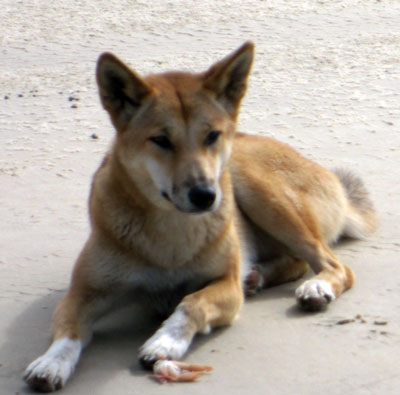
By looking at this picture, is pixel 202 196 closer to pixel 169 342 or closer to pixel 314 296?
pixel 169 342

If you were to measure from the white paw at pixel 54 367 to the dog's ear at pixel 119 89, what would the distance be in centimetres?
107

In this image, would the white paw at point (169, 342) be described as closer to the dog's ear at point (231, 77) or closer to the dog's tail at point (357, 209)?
the dog's ear at point (231, 77)

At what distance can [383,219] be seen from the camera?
564 centimetres

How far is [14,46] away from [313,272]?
5632 millimetres

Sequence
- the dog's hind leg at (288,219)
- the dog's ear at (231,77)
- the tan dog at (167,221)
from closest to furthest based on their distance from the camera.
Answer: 1. the tan dog at (167,221)
2. the dog's ear at (231,77)
3. the dog's hind leg at (288,219)

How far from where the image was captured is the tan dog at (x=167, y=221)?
155 inches

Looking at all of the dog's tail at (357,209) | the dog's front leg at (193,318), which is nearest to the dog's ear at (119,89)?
the dog's front leg at (193,318)

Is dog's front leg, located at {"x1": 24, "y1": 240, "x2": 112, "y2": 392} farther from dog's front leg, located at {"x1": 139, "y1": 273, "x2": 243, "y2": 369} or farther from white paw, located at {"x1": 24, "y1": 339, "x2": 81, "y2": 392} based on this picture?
dog's front leg, located at {"x1": 139, "y1": 273, "x2": 243, "y2": 369}

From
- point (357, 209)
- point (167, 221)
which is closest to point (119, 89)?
point (167, 221)

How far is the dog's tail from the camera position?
17.7 feet

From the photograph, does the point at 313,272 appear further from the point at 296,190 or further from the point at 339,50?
the point at 339,50

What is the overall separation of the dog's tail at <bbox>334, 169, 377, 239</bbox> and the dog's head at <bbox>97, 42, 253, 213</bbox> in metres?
1.34

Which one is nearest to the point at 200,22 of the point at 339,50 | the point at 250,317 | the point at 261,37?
the point at 261,37

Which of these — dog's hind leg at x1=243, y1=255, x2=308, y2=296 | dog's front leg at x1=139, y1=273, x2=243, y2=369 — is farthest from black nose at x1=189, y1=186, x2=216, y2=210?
dog's hind leg at x1=243, y1=255, x2=308, y2=296
